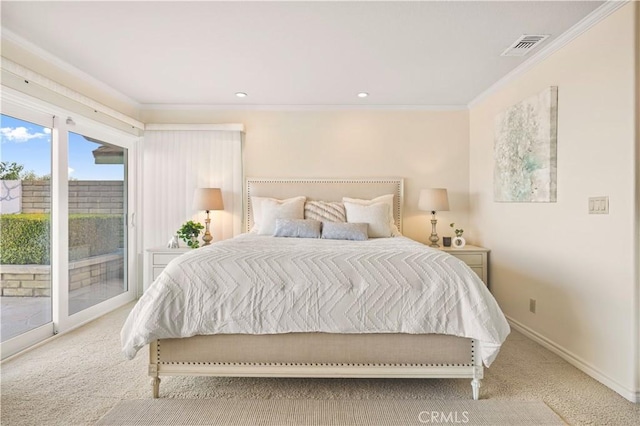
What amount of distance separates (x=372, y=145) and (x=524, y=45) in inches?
73.6

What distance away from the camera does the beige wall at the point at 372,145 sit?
13.7 ft

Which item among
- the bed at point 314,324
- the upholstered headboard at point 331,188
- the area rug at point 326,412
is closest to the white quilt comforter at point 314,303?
the bed at point 314,324

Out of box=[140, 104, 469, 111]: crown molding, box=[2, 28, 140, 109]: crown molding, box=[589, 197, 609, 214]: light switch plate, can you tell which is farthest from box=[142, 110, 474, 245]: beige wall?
box=[589, 197, 609, 214]: light switch plate

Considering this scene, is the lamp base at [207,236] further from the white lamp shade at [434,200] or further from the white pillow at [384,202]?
the white lamp shade at [434,200]

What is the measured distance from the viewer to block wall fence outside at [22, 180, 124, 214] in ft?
9.02

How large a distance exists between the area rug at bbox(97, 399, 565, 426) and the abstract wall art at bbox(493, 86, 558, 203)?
1.62 meters

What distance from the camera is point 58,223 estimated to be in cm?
297

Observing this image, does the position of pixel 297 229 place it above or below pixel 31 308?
above

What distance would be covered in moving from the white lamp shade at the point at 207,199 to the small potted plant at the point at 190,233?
0.21 metres

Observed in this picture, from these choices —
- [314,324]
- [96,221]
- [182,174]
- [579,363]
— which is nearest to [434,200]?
[579,363]

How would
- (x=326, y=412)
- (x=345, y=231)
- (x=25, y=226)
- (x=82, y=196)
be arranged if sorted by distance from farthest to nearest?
(x=82, y=196)
(x=345, y=231)
(x=25, y=226)
(x=326, y=412)

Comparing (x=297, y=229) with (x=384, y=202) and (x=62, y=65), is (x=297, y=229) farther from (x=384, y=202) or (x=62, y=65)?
(x=62, y=65)

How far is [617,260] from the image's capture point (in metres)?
2.09

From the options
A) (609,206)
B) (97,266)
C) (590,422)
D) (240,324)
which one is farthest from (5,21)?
(590,422)
